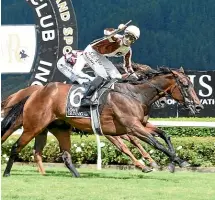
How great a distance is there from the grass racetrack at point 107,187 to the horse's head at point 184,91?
30.2 inches

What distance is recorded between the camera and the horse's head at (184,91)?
911 cm

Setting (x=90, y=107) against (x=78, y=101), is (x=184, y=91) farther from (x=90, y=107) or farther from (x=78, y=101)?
(x=78, y=101)

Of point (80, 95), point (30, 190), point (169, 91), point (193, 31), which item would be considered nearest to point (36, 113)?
point (80, 95)

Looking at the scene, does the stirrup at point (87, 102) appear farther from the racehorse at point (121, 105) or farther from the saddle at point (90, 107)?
the racehorse at point (121, 105)

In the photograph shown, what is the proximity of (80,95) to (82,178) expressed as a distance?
2.99 feet

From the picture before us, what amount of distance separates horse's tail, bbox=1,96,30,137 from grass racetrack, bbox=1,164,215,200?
0.59 m

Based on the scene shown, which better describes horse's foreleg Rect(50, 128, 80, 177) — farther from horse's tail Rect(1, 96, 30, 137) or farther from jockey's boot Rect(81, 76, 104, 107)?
jockey's boot Rect(81, 76, 104, 107)

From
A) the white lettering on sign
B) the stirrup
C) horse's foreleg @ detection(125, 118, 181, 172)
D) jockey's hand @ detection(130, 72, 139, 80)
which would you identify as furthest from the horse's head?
the white lettering on sign

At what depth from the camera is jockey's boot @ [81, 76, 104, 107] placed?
9.05 metres

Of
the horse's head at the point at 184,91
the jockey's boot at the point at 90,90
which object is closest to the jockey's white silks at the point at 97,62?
the jockey's boot at the point at 90,90

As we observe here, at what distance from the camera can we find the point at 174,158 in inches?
342

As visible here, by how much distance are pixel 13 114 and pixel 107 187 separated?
2.37 m

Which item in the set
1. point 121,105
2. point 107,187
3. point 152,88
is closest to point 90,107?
point 121,105

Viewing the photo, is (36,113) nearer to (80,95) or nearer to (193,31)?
(80,95)
